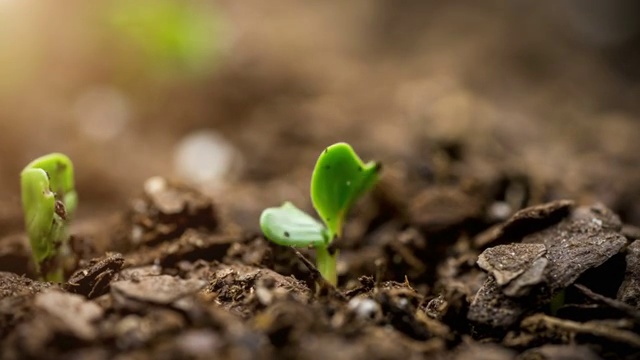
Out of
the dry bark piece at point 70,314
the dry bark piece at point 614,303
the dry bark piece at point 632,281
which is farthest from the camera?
the dry bark piece at point 632,281

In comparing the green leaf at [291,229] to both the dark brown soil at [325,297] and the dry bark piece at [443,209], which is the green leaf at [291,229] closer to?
the dark brown soil at [325,297]

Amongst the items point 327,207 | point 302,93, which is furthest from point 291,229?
point 302,93

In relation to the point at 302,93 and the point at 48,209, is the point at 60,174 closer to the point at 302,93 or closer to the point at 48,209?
the point at 48,209

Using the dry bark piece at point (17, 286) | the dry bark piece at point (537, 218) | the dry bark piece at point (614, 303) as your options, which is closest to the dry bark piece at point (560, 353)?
the dry bark piece at point (614, 303)

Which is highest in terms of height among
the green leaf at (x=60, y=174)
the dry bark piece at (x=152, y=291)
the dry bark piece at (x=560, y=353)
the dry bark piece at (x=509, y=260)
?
the green leaf at (x=60, y=174)

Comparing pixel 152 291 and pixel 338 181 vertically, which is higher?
pixel 338 181

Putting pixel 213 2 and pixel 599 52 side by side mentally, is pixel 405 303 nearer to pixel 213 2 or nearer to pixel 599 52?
pixel 599 52

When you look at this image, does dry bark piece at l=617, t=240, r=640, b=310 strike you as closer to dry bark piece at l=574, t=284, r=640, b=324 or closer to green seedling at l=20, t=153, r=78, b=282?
dry bark piece at l=574, t=284, r=640, b=324

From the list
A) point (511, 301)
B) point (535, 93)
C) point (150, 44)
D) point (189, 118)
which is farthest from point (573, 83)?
point (511, 301)
